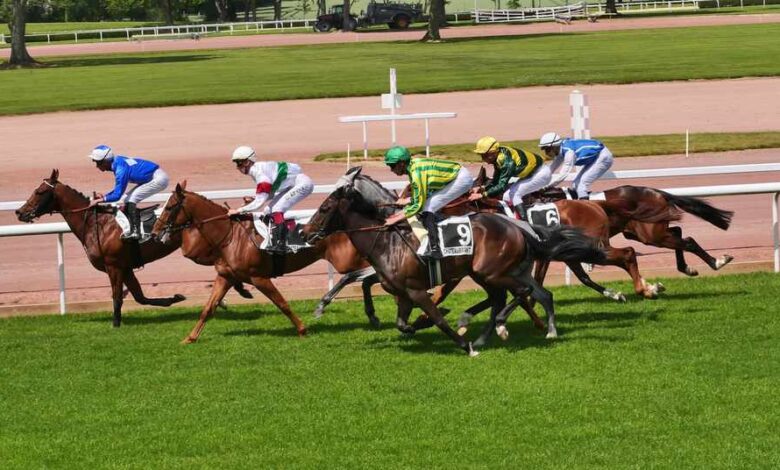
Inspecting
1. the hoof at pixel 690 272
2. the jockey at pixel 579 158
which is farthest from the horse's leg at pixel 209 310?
the hoof at pixel 690 272

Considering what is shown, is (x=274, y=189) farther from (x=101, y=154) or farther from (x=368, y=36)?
(x=368, y=36)

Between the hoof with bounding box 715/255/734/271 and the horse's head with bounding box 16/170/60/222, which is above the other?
the horse's head with bounding box 16/170/60/222

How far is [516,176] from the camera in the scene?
43.0 ft

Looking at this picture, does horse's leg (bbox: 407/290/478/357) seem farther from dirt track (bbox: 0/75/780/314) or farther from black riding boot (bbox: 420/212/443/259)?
dirt track (bbox: 0/75/780/314)

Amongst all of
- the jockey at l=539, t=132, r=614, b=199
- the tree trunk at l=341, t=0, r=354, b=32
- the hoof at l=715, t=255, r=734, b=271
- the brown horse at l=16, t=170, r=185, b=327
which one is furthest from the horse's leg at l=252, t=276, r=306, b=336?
the tree trunk at l=341, t=0, r=354, b=32

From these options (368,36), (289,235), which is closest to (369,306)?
(289,235)

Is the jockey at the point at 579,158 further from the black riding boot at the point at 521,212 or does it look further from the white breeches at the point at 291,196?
the white breeches at the point at 291,196

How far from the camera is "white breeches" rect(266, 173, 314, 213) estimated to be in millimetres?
12641

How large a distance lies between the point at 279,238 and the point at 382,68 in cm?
3344

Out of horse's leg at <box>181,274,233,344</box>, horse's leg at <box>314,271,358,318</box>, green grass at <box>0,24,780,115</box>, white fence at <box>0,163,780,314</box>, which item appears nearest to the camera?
horse's leg at <box>181,274,233,344</box>

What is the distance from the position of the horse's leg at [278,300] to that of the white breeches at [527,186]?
7.80ft

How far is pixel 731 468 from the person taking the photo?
301 inches

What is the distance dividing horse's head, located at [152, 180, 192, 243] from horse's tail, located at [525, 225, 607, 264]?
3.20 meters

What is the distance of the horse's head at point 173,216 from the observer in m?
12.2
